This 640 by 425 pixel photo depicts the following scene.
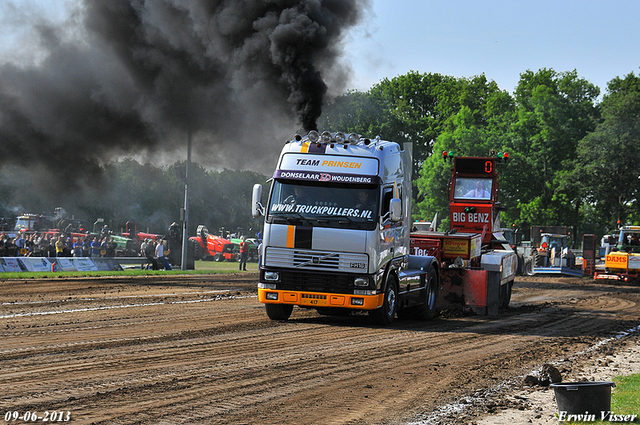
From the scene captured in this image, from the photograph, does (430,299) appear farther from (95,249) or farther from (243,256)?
(95,249)

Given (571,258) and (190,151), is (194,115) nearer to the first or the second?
(190,151)

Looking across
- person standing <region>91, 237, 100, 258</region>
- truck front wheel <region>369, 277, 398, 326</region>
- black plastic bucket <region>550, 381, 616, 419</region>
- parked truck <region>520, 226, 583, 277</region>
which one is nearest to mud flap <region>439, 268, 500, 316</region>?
truck front wheel <region>369, 277, 398, 326</region>

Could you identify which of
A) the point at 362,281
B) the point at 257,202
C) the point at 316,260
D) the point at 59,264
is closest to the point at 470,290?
the point at 362,281

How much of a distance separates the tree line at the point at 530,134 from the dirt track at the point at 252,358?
118 ft

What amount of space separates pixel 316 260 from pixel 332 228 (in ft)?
2.17

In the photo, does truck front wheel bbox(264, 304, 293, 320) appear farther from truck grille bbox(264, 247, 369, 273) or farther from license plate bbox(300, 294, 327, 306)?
truck grille bbox(264, 247, 369, 273)

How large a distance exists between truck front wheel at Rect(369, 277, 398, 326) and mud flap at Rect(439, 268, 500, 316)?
3.05m

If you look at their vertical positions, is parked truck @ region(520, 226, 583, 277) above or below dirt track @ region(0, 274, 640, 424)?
above

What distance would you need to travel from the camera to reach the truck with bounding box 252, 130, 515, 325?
12.1 metres

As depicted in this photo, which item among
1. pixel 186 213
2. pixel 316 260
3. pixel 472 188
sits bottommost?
pixel 316 260

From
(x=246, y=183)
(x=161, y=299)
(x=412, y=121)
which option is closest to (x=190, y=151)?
(x=161, y=299)

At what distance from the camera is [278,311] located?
13.2m

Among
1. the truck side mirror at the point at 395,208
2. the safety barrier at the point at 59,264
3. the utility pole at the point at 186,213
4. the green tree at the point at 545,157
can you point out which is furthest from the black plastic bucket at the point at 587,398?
the green tree at the point at 545,157

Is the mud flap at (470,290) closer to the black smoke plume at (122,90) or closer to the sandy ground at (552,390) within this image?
the sandy ground at (552,390)
